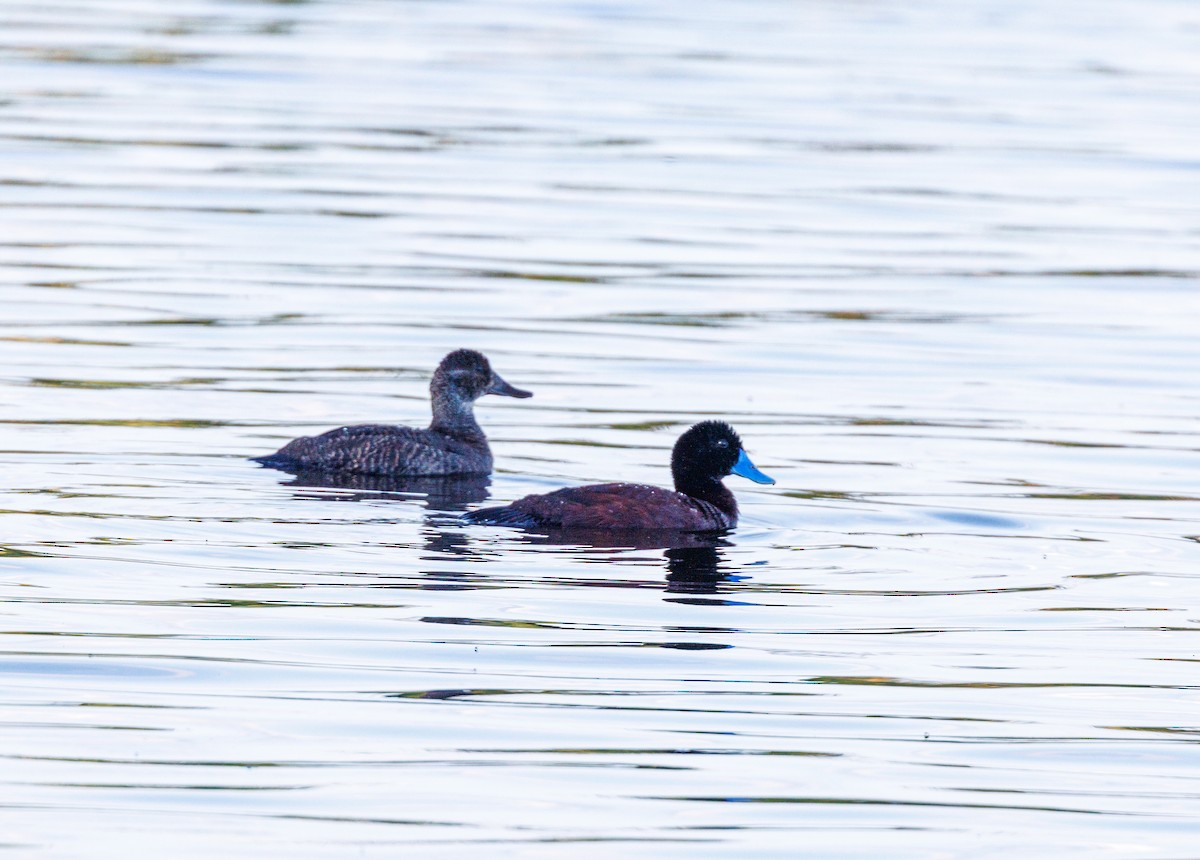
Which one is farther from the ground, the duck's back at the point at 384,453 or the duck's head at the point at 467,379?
the duck's head at the point at 467,379

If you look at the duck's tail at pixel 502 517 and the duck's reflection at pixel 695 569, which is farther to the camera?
the duck's tail at pixel 502 517

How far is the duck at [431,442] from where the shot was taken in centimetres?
1328

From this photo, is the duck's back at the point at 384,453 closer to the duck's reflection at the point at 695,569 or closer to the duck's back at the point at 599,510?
the duck's back at the point at 599,510

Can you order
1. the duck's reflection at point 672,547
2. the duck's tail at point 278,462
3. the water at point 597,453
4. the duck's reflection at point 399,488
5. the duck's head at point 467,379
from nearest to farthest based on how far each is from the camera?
the water at point 597,453 → the duck's reflection at point 672,547 → the duck's reflection at point 399,488 → the duck's tail at point 278,462 → the duck's head at point 467,379

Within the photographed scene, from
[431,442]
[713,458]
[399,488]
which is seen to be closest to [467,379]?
[431,442]

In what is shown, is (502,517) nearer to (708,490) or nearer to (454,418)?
(708,490)

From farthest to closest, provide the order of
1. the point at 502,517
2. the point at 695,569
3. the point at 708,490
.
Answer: the point at 708,490, the point at 502,517, the point at 695,569

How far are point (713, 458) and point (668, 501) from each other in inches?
24.5

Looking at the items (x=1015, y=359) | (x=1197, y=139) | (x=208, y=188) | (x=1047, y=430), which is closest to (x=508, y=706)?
(x=1047, y=430)

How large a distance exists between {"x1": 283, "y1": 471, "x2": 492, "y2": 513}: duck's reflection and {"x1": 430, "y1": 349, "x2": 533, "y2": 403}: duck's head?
1.01 meters

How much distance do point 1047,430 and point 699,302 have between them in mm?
4743

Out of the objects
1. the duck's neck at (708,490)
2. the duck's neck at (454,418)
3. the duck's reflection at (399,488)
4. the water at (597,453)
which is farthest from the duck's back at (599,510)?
the duck's neck at (454,418)

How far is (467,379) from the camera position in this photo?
14.9m

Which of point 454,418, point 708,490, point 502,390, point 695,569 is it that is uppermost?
point 502,390
